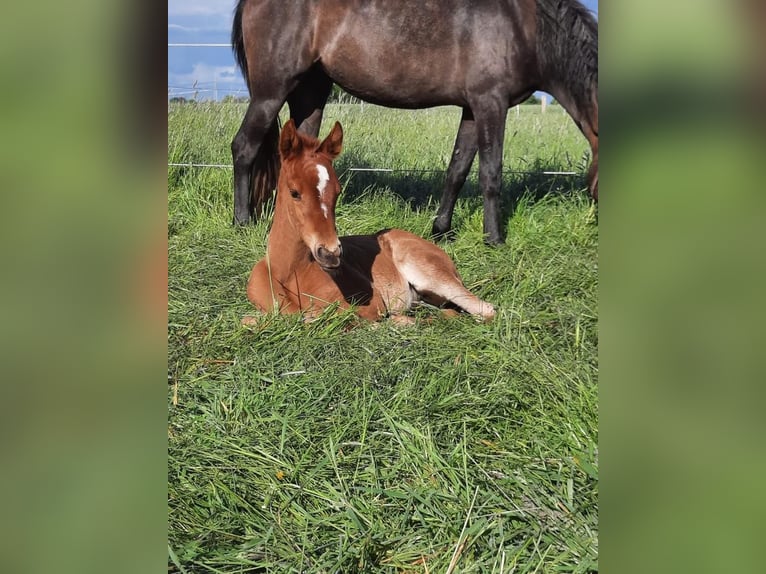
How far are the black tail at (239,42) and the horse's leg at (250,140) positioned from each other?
0.48m

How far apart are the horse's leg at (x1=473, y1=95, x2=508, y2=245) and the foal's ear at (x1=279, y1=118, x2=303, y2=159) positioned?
2160 millimetres

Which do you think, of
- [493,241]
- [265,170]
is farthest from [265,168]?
[493,241]

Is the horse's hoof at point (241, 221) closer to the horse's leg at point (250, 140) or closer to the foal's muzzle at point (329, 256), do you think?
the horse's leg at point (250, 140)

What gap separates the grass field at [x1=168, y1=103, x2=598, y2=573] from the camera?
1.78 m

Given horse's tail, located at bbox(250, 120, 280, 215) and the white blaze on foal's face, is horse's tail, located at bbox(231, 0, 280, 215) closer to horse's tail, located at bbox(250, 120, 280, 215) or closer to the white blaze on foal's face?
horse's tail, located at bbox(250, 120, 280, 215)

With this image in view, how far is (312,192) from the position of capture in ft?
11.7

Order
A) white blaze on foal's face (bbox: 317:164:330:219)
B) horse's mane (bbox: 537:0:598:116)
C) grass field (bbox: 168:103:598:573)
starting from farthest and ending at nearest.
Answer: horse's mane (bbox: 537:0:598:116), white blaze on foal's face (bbox: 317:164:330:219), grass field (bbox: 168:103:598:573)

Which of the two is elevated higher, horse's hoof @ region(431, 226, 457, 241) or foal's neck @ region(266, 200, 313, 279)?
foal's neck @ region(266, 200, 313, 279)

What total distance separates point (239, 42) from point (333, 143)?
275 centimetres

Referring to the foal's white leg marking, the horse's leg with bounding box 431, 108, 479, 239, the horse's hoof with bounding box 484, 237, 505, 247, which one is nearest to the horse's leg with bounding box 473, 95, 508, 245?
the horse's hoof with bounding box 484, 237, 505, 247

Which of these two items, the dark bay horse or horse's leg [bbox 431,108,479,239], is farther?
horse's leg [bbox 431,108,479,239]

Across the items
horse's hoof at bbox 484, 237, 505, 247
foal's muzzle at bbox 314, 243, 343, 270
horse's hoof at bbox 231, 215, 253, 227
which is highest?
foal's muzzle at bbox 314, 243, 343, 270
